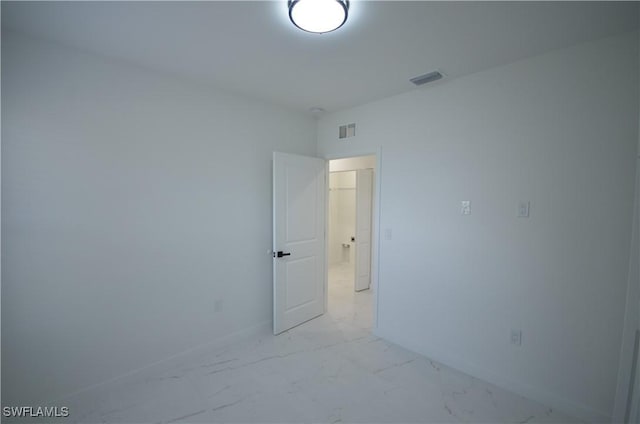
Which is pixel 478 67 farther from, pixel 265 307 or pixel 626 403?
pixel 265 307

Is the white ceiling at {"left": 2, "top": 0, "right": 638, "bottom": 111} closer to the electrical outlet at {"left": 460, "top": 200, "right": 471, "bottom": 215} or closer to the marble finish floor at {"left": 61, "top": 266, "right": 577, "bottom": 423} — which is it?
the electrical outlet at {"left": 460, "top": 200, "right": 471, "bottom": 215}

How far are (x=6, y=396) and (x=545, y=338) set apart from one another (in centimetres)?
372

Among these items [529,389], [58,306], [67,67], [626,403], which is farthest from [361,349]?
[67,67]

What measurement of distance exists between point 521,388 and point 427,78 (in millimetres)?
2609

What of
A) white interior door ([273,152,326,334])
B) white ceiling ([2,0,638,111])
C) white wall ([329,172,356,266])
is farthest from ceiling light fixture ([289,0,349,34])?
white wall ([329,172,356,266])

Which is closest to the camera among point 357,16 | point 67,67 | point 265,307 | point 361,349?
point 357,16

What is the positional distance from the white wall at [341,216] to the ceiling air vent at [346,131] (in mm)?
2877

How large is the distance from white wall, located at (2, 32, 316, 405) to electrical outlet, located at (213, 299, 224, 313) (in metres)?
0.04

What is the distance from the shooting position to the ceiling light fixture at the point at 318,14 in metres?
1.46

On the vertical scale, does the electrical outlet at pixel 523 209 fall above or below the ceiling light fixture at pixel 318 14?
below

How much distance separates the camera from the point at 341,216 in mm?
6422

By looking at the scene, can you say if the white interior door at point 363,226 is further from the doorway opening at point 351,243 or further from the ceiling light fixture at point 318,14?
the ceiling light fixture at point 318,14

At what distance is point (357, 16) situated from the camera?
1.58 meters

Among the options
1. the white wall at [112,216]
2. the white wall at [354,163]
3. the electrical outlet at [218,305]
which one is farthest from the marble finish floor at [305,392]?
the white wall at [354,163]
